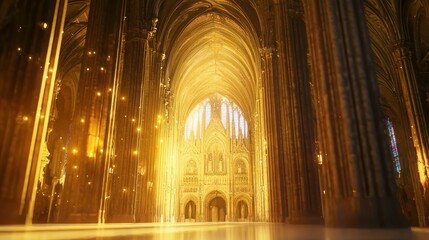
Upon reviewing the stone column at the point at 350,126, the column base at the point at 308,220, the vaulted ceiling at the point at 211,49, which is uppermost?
the vaulted ceiling at the point at 211,49

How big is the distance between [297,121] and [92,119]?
7124 millimetres

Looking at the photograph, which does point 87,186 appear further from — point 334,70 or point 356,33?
point 356,33

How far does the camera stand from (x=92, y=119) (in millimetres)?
10805

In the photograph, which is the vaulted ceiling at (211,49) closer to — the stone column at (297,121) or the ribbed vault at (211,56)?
the ribbed vault at (211,56)

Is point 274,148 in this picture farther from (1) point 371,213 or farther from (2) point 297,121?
(1) point 371,213

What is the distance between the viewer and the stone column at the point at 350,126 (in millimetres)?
5199

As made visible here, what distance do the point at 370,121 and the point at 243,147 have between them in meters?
34.3

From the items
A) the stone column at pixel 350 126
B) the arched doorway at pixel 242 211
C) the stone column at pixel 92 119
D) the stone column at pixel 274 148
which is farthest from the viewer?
the arched doorway at pixel 242 211

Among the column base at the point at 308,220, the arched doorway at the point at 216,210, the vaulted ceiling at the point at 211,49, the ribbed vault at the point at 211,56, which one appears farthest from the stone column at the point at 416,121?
the arched doorway at the point at 216,210

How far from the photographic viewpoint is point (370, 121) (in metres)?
5.65

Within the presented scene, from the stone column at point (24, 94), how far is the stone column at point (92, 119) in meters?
3.05

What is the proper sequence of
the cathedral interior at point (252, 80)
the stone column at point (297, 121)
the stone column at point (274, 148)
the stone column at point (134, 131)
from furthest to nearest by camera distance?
the stone column at point (274, 148)
the stone column at point (134, 131)
the stone column at point (297, 121)
the cathedral interior at point (252, 80)

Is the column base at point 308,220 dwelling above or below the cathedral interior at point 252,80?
below

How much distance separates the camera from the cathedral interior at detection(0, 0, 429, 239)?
232 inches
